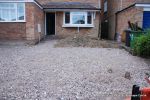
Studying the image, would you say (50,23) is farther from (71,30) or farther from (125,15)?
(125,15)

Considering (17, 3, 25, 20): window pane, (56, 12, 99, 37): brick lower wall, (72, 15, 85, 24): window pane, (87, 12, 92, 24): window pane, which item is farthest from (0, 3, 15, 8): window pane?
(87, 12, 92, 24): window pane

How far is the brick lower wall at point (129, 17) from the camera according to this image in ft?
63.2

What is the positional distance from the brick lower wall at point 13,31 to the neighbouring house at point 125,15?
332 inches

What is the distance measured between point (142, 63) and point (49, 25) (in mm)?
16470

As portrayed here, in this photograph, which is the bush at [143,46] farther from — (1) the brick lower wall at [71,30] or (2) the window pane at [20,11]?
(1) the brick lower wall at [71,30]

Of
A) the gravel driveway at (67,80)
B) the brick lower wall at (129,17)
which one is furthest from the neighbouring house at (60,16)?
the gravel driveway at (67,80)

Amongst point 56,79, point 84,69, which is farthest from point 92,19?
point 56,79

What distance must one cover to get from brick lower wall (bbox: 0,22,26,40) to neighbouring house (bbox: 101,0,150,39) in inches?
332

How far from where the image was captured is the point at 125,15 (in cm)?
2175

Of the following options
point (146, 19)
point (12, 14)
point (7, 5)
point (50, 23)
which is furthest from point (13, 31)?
point (146, 19)

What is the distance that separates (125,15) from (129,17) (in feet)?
3.90

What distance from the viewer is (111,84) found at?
7.40 meters

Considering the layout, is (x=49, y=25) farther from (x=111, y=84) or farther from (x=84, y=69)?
(x=111, y=84)

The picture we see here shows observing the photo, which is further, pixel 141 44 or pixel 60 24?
pixel 60 24
